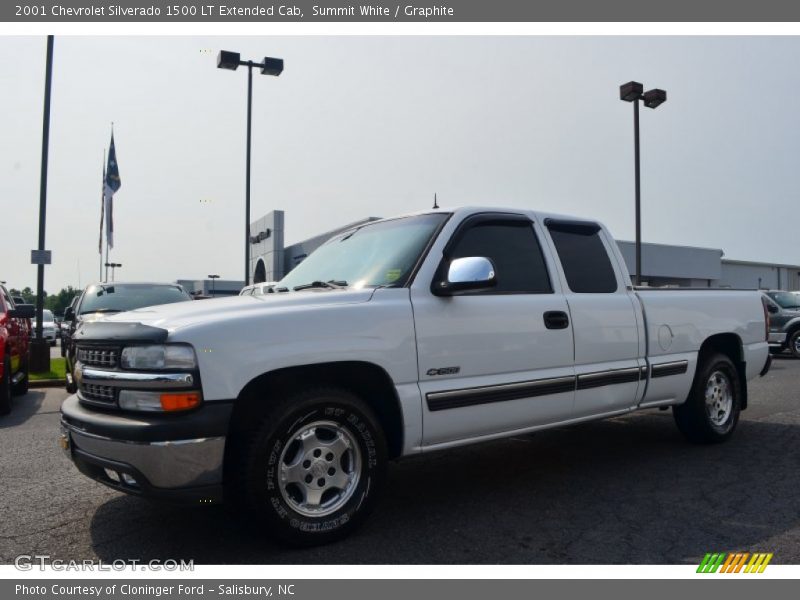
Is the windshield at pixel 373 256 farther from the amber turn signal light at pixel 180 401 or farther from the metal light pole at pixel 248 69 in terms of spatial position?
the metal light pole at pixel 248 69

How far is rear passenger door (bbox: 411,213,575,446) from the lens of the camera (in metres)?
3.82

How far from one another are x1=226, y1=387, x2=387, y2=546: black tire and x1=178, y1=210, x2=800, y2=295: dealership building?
30807mm

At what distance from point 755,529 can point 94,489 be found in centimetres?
413

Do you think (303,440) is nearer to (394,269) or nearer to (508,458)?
(394,269)

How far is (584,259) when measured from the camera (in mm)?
4977

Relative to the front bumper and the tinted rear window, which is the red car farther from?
the tinted rear window

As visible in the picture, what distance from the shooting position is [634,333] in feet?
16.4

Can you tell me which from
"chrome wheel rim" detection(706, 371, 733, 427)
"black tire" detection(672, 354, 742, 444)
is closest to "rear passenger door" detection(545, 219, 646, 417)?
"black tire" detection(672, 354, 742, 444)

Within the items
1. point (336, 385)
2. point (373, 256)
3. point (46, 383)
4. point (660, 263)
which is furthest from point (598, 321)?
point (660, 263)

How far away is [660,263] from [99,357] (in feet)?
140

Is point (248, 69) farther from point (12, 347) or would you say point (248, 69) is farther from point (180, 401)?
point (180, 401)

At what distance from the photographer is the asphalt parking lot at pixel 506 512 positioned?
336cm

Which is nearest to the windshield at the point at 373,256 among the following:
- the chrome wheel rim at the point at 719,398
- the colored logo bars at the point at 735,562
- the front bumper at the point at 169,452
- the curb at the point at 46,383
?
the front bumper at the point at 169,452

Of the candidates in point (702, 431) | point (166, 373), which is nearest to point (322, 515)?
point (166, 373)
